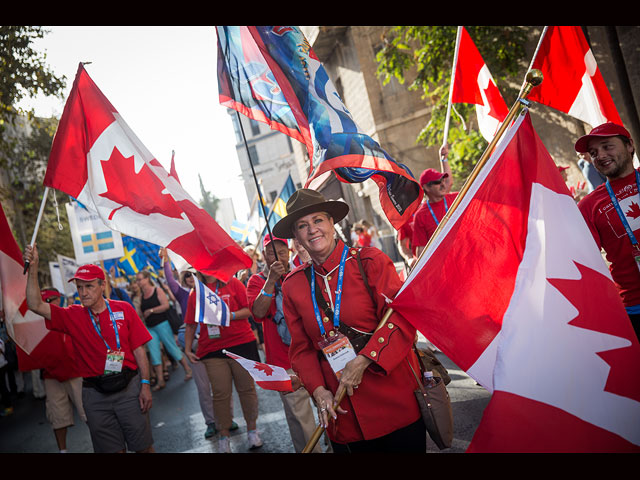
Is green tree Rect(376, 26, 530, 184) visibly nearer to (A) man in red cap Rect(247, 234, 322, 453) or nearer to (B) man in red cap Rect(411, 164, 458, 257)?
(B) man in red cap Rect(411, 164, 458, 257)

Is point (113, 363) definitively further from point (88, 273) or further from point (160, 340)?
point (160, 340)

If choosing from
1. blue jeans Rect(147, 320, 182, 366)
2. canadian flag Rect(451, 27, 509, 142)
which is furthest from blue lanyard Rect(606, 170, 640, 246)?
blue jeans Rect(147, 320, 182, 366)

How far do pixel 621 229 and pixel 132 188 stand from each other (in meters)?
3.90

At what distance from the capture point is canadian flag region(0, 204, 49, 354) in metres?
4.41

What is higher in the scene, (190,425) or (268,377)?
(268,377)

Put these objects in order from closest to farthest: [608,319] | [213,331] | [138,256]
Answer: [608,319] < [213,331] < [138,256]

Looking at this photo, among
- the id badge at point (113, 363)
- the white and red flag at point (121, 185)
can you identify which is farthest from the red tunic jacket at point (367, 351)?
the id badge at point (113, 363)

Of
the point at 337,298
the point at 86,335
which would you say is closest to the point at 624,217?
the point at 337,298

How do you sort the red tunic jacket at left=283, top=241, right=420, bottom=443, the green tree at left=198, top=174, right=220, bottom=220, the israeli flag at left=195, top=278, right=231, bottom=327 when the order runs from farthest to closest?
the green tree at left=198, top=174, right=220, bottom=220, the israeli flag at left=195, top=278, right=231, bottom=327, the red tunic jacket at left=283, top=241, right=420, bottom=443

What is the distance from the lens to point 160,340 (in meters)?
9.59

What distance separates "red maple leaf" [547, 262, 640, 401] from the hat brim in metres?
1.29

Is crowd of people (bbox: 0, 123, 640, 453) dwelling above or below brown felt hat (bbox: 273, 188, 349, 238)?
below
